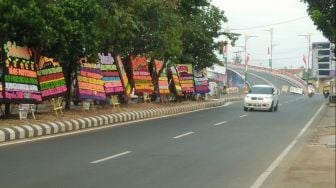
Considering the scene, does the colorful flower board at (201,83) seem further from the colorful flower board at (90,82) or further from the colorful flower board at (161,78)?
the colorful flower board at (90,82)

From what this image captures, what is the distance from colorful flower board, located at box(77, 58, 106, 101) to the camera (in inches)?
911

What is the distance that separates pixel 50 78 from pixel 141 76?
11.2 meters

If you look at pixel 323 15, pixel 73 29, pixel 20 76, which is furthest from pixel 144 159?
pixel 323 15

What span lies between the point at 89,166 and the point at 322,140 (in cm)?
743

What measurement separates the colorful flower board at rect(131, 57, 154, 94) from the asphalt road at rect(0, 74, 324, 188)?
1281cm

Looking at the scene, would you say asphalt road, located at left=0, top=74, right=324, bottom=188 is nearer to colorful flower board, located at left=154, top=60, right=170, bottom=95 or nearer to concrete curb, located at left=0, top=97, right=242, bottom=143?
concrete curb, located at left=0, top=97, right=242, bottom=143

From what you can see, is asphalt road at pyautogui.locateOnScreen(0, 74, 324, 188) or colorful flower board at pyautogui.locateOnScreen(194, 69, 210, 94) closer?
asphalt road at pyautogui.locateOnScreen(0, 74, 324, 188)

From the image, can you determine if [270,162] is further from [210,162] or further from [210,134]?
[210,134]

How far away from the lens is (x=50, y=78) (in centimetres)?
2062

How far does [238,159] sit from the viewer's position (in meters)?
11.6

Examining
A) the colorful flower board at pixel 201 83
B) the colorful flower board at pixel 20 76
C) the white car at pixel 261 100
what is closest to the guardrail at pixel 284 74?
the colorful flower board at pixel 201 83

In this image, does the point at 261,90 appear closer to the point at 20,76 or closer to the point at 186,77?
the point at 186,77

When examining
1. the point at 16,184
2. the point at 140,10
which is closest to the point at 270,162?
the point at 16,184

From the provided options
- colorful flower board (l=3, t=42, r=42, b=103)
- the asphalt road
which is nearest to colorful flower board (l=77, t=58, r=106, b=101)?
colorful flower board (l=3, t=42, r=42, b=103)
